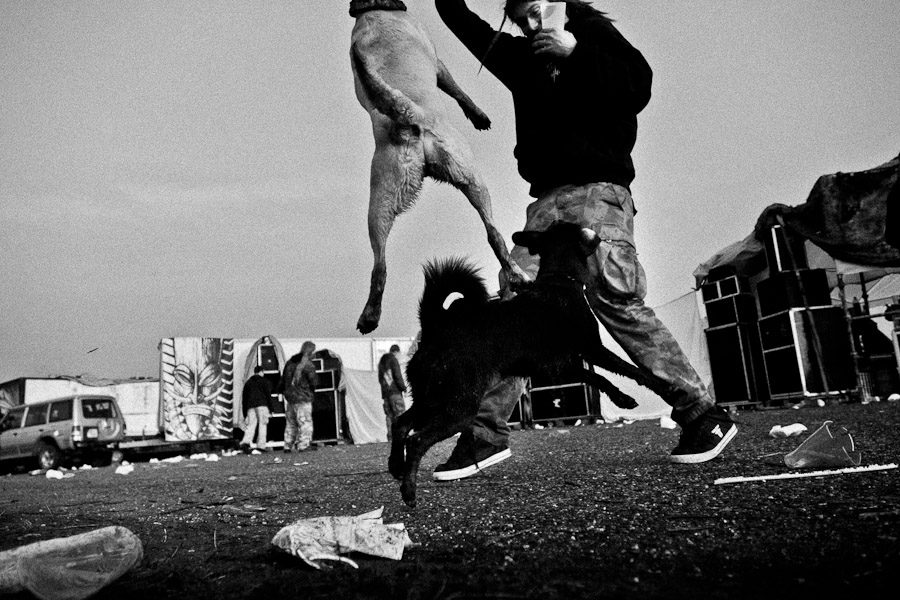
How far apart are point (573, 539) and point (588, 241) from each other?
6.75ft

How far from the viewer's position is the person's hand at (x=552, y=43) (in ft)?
11.0

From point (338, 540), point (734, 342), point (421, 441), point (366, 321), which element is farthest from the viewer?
point (734, 342)

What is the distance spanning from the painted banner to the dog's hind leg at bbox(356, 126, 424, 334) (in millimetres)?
16113

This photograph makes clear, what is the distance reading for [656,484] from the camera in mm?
2732

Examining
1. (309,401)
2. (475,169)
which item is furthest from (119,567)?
(309,401)

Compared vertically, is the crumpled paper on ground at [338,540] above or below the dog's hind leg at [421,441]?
below

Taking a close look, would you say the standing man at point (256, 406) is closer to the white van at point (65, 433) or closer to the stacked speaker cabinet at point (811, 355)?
the white van at point (65, 433)

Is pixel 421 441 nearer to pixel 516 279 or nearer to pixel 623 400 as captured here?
pixel 516 279

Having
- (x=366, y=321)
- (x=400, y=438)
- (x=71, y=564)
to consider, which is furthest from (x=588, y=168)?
(x=71, y=564)

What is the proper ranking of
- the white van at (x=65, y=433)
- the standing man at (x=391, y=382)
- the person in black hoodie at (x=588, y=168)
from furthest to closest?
the white van at (x=65, y=433) < the standing man at (x=391, y=382) < the person in black hoodie at (x=588, y=168)

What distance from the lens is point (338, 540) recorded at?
1.70m

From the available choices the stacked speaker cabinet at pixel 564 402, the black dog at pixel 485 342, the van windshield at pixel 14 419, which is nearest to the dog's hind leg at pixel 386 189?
the black dog at pixel 485 342

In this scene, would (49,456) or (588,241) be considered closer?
(588,241)

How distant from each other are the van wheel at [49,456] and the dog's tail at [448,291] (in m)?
A: 16.3
